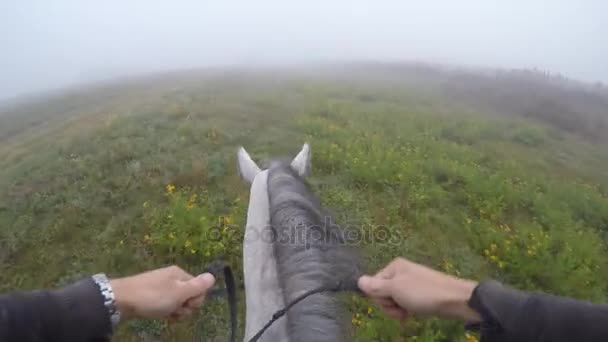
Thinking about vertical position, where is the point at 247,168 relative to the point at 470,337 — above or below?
above

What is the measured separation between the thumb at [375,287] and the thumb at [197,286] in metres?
0.60

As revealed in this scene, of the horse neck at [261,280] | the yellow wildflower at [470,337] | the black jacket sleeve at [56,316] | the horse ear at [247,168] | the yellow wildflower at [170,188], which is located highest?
the black jacket sleeve at [56,316]

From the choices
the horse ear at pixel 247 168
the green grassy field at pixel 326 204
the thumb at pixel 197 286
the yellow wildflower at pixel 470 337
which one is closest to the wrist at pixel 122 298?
the thumb at pixel 197 286

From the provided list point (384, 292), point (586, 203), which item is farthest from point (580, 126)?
point (384, 292)

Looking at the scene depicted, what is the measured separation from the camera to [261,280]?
70.6 inches

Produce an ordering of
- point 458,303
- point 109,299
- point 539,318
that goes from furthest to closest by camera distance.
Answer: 1. point 458,303
2. point 109,299
3. point 539,318

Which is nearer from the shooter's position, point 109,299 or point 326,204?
point 109,299

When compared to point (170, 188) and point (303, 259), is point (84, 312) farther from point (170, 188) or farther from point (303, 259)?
point (170, 188)

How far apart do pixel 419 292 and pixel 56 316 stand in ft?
3.86

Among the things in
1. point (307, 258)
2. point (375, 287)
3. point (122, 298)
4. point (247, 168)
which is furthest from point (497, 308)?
point (247, 168)

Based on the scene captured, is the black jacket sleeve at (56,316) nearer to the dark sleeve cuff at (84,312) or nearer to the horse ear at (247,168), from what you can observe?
the dark sleeve cuff at (84,312)

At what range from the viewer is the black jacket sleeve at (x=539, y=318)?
3.72 ft

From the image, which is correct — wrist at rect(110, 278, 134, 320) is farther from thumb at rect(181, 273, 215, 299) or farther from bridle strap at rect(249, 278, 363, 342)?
bridle strap at rect(249, 278, 363, 342)

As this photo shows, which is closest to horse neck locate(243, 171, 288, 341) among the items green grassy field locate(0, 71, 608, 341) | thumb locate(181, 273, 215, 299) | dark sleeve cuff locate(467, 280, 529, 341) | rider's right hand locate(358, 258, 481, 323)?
thumb locate(181, 273, 215, 299)
